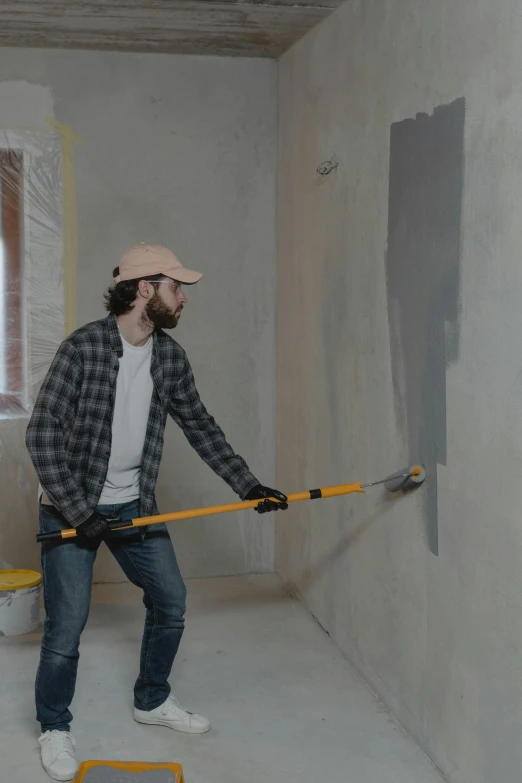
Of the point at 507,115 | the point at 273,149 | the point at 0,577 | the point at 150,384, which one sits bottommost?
the point at 0,577

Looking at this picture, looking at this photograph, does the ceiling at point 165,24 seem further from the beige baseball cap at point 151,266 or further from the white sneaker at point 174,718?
the white sneaker at point 174,718

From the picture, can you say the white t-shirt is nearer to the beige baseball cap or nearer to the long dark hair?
the long dark hair

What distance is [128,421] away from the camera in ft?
8.47

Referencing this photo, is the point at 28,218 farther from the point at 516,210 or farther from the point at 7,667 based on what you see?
the point at 516,210

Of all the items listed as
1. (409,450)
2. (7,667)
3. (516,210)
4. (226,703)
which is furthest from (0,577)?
(516,210)

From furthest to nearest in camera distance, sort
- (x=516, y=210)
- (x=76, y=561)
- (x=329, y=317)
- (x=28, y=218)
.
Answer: (x=28, y=218), (x=329, y=317), (x=76, y=561), (x=516, y=210)

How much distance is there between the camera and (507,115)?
2074mm

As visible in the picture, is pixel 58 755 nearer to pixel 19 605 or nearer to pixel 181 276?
pixel 19 605

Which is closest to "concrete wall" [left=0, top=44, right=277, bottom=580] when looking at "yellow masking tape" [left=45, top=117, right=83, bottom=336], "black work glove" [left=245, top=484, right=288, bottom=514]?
"yellow masking tape" [left=45, top=117, right=83, bottom=336]

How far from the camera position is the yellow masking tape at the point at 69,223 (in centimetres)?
409

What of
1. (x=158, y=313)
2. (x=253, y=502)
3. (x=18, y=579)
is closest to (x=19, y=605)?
(x=18, y=579)

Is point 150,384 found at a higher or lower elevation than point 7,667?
higher

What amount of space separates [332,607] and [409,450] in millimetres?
1077

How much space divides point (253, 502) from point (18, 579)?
151cm
